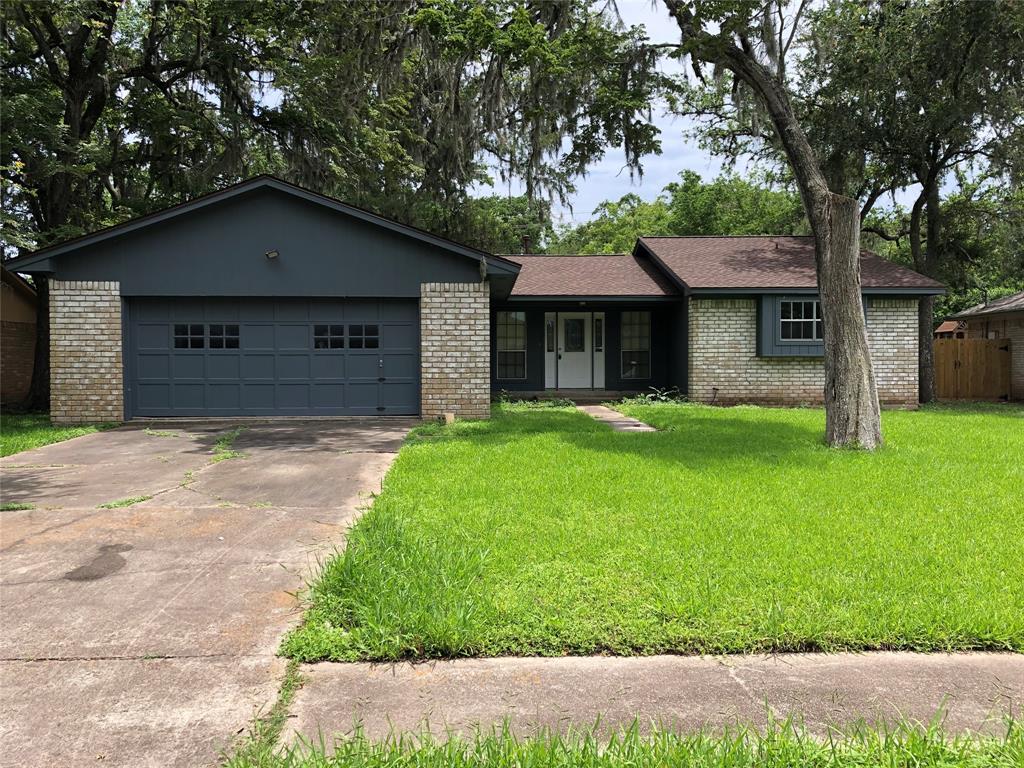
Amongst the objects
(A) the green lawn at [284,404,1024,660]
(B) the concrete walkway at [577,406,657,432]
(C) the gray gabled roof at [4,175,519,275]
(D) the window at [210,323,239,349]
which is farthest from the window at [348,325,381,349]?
(A) the green lawn at [284,404,1024,660]

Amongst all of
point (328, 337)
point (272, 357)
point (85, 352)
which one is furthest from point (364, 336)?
point (85, 352)

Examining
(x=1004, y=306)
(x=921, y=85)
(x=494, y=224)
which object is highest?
(x=921, y=85)

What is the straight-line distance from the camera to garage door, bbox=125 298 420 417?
40.1ft

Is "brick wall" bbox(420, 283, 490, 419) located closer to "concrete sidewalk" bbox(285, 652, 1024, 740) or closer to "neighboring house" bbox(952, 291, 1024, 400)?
"concrete sidewalk" bbox(285, 652, 1024, 740)

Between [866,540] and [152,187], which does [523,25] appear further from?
[152,187]

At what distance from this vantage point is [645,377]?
1680 cm

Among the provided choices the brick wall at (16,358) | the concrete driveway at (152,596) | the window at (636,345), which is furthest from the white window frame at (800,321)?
the brick wall at (16,358)

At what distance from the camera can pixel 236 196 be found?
11773 mm

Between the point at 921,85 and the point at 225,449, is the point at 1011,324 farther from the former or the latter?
the point at 225,449

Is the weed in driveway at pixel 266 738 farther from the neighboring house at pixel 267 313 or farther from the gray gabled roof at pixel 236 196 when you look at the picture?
the gray gabled roof at pixel 236 196

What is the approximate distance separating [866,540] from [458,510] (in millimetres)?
2977

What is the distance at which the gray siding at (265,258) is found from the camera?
38.8 feet

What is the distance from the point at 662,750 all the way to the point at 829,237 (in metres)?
8.26

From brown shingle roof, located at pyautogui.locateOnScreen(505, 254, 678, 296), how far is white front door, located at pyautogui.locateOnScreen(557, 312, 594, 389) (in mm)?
925
